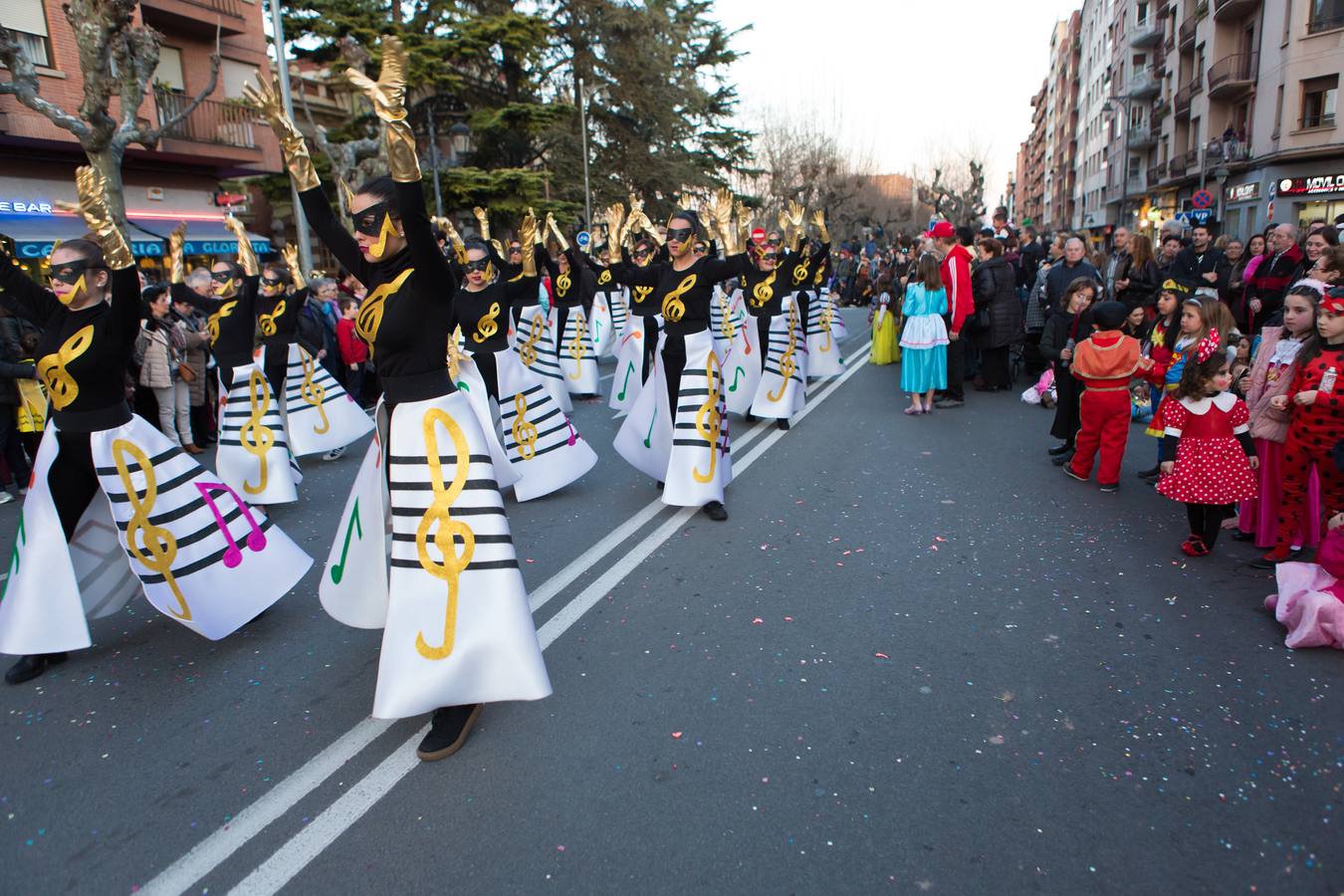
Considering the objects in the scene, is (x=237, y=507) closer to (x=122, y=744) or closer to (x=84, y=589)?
(x=84, y=589)

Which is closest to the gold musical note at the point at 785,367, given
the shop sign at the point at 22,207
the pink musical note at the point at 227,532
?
the pink musical note at the point at 227,532

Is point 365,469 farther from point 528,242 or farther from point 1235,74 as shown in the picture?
point 1235,74

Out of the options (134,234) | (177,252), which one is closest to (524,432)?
(177,252)

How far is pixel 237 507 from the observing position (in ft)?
14.2

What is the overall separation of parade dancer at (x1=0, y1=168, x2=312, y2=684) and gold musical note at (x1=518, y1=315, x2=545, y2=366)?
534 centimetres

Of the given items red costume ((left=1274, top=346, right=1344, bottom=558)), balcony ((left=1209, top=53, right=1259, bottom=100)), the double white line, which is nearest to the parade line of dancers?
the double white line

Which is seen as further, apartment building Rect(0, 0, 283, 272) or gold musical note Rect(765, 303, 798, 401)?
apartment building Rect(0, 0, 283, 272)

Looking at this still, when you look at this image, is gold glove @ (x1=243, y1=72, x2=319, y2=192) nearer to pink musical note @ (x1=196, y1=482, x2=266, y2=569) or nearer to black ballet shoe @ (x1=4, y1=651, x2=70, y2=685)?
pink musical note @ (x1=196, y1=482, x2=266, y2=569)

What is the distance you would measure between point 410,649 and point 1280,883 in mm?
2880

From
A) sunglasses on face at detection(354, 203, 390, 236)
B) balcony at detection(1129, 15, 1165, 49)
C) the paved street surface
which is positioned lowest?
the paved street surface

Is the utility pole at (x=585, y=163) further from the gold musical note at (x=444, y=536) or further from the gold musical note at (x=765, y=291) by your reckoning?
the gold musical note at (x=444, y=536)

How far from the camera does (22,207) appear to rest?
1698 centimetres

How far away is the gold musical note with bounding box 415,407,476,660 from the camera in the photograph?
317 cm

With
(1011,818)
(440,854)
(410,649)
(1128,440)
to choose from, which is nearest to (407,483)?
(410,649)
